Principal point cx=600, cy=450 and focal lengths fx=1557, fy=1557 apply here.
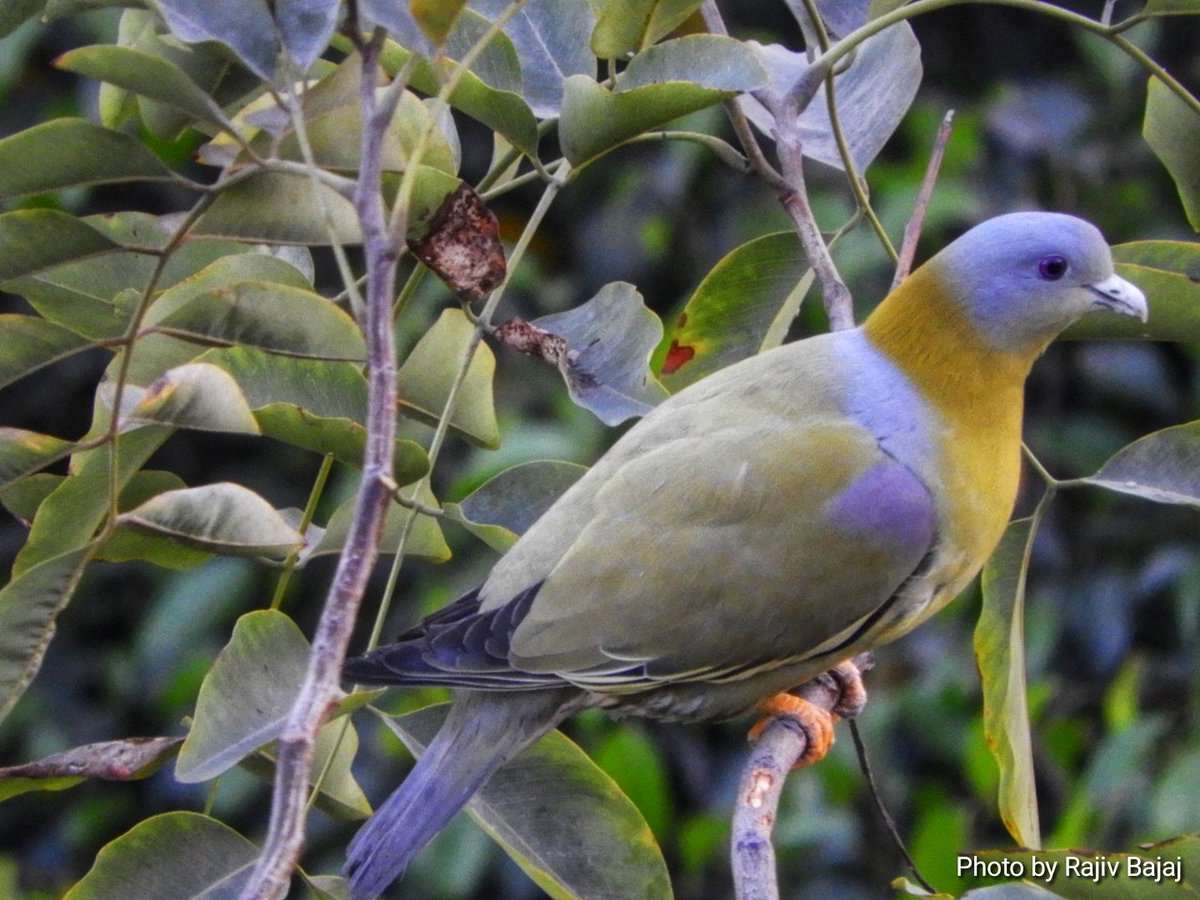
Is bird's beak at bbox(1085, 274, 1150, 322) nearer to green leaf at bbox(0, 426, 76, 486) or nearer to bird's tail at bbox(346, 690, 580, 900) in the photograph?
bird's tail at bbox(346, 690, 580, 900)

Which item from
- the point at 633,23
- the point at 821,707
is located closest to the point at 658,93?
the point at 633,23

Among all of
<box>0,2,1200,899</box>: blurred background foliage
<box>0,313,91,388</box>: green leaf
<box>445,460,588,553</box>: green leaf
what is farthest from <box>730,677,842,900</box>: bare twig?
<box>0,2,1200,899</box>: blurred background foliage

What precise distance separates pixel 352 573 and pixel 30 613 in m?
0.58

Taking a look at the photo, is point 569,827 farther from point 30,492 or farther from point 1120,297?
point 1120,297

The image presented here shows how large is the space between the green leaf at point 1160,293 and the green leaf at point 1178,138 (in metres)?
0.05

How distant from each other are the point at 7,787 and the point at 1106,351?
3.21 metres

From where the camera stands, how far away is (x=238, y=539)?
1439 mm

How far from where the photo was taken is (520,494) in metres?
1.96

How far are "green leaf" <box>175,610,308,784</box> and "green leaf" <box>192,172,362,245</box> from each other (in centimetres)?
38

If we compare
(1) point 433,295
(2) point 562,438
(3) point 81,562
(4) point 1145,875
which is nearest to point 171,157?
(1) point 433,295

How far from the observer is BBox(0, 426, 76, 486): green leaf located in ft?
5.02

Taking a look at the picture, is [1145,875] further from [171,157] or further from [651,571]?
[171,157]

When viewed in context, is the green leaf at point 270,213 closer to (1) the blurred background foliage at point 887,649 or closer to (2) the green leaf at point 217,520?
(2) the green leaf at point 217,520

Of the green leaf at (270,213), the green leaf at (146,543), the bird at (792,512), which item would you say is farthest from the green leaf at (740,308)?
the green leaf at (146,543)
